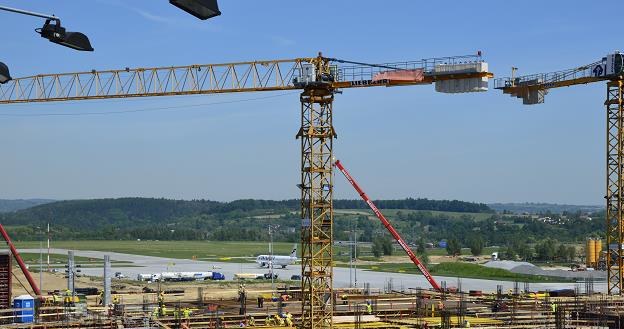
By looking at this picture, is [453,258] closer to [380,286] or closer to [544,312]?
[380,286]

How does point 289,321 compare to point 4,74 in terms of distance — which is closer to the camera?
point 4,74

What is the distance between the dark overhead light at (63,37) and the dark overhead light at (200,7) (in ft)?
5.70

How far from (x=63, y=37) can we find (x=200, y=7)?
6.28ft

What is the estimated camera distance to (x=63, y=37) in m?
8.30

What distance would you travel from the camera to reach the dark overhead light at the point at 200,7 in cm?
695

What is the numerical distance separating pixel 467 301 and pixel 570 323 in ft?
51.2

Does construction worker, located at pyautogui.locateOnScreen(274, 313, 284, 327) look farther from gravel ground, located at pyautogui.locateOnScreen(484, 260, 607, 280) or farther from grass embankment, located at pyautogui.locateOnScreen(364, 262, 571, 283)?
grass embankment, located at pyautogui.locateOnScreen(364, 262, 571, 283)

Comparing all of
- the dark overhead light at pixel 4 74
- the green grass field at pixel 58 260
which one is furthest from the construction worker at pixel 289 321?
the green grass field at pixel 58 260

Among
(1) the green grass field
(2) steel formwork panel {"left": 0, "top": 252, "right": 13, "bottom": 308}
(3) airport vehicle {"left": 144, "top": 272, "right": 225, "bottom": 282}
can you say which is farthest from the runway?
(2) steel formwork panel {"left": 0, "top": 252, "right": 13, "bottom": 308}

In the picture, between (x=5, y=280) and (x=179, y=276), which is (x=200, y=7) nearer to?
(x=5, y=280)

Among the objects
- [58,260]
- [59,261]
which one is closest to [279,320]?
[59,261]

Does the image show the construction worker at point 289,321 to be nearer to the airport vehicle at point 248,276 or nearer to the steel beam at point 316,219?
the steel beam at point 316,219

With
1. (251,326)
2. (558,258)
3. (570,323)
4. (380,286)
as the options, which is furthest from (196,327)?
(558,258)

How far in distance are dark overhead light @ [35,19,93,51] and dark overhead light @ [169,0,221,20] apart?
174cm
